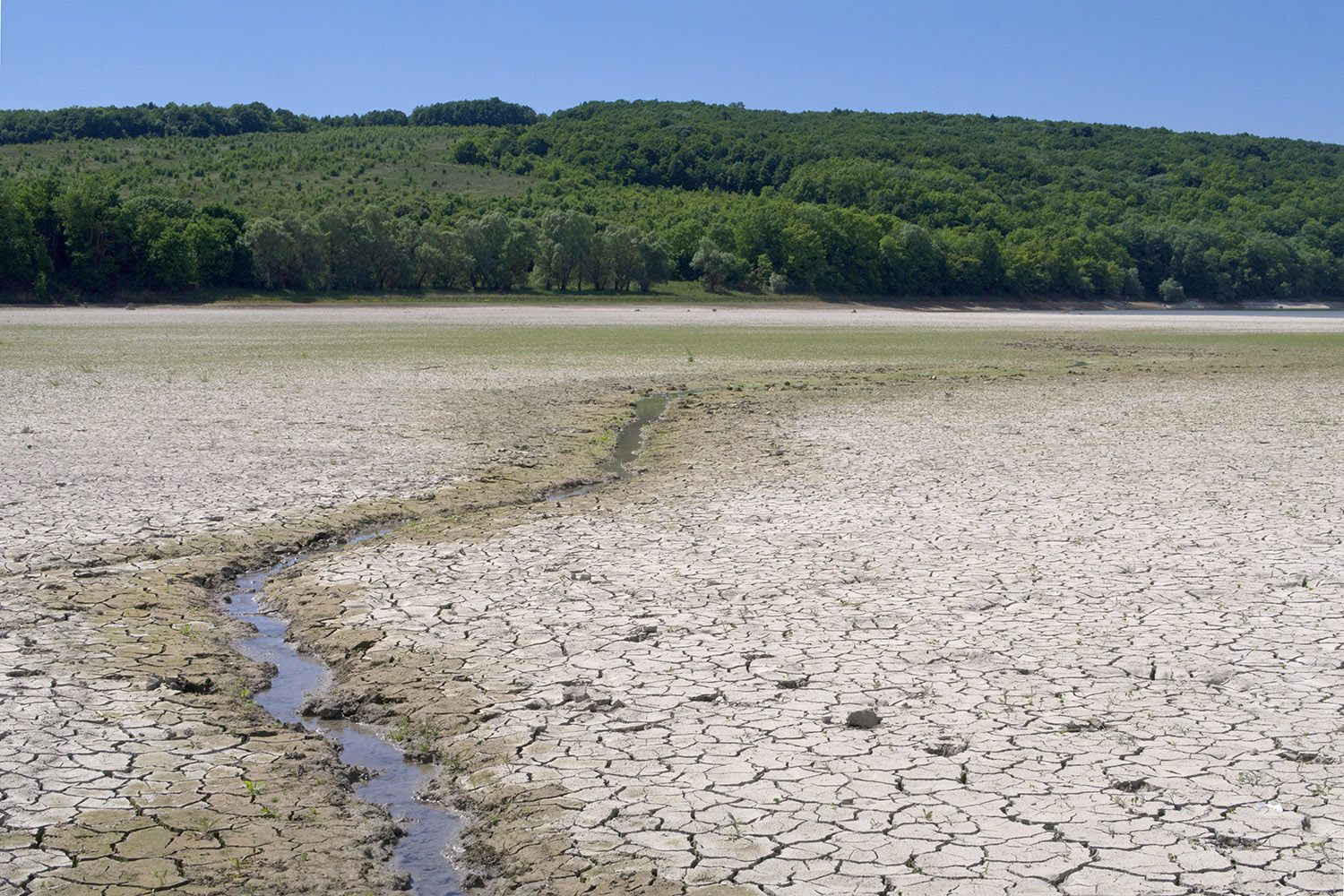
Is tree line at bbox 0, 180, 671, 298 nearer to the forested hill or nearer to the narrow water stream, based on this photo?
the forested hill

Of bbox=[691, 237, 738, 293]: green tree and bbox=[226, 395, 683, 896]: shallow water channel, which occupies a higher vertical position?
bbox=[691, 237, 738, 293]: green tree

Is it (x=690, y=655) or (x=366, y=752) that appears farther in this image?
(x=690, y=655)

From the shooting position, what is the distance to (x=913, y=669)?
727cm

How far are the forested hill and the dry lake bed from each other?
67.8 meters

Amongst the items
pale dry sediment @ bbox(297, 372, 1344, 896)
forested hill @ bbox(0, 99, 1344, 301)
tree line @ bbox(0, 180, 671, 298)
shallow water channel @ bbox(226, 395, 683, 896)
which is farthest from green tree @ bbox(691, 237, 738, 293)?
shallow water channel @ bbox(226, 395, 683, 896)

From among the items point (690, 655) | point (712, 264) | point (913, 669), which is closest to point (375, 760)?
point (690, 655)

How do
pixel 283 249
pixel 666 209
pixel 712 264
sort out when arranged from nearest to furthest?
pixel 283 249, pixel 712 264, pixel 666 209

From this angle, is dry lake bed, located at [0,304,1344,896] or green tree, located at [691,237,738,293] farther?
green tree, located at [691,237,738,293]

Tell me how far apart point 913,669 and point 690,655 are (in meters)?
1.56

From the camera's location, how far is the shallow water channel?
507 cm

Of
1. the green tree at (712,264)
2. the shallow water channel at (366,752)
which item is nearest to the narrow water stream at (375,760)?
the shallow water channel at (366,752)

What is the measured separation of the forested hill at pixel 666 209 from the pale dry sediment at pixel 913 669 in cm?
7561

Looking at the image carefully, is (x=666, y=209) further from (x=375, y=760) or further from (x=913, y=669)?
(x=375, y=760)

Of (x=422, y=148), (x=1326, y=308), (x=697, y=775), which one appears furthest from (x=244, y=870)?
(x=422, y=148)
